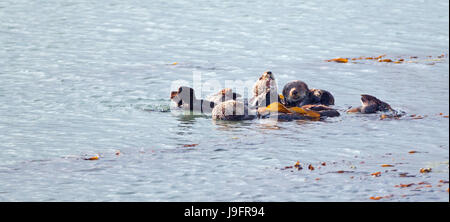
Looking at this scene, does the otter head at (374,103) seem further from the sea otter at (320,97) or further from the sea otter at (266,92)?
the sea otter at (266,92)

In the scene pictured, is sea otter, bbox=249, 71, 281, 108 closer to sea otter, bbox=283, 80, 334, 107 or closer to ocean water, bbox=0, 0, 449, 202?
sea otter, bbox=283, 80, 334, 107

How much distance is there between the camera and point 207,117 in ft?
40.7

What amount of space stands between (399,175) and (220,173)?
6.75 feet

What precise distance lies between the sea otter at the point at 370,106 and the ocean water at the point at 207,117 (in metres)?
0.33

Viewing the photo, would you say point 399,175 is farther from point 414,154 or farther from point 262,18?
point 262,18

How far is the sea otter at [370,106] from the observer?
1228 centimetres

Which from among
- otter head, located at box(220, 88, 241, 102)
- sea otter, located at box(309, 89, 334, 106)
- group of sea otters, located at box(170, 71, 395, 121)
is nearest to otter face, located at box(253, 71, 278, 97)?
group of sea otters, located at box(170, 71, 395, 121)

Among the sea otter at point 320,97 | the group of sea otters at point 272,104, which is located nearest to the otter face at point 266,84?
the group of sea otters at point 272,104

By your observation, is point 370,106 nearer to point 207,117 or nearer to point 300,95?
point 300,95

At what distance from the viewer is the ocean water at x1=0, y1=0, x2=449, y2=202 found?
8.88m

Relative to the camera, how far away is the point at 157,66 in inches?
704

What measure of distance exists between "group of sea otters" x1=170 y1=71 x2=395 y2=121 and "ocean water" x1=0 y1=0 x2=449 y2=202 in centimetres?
22

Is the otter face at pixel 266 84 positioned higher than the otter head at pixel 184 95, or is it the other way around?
the otter face at pixel 266 84

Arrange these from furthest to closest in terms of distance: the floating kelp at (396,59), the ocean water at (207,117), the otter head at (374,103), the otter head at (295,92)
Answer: the floating kelp at (396,59) < the otter head at (374,103) < the otter head at (295,92) < the ocean water at (207,117)
